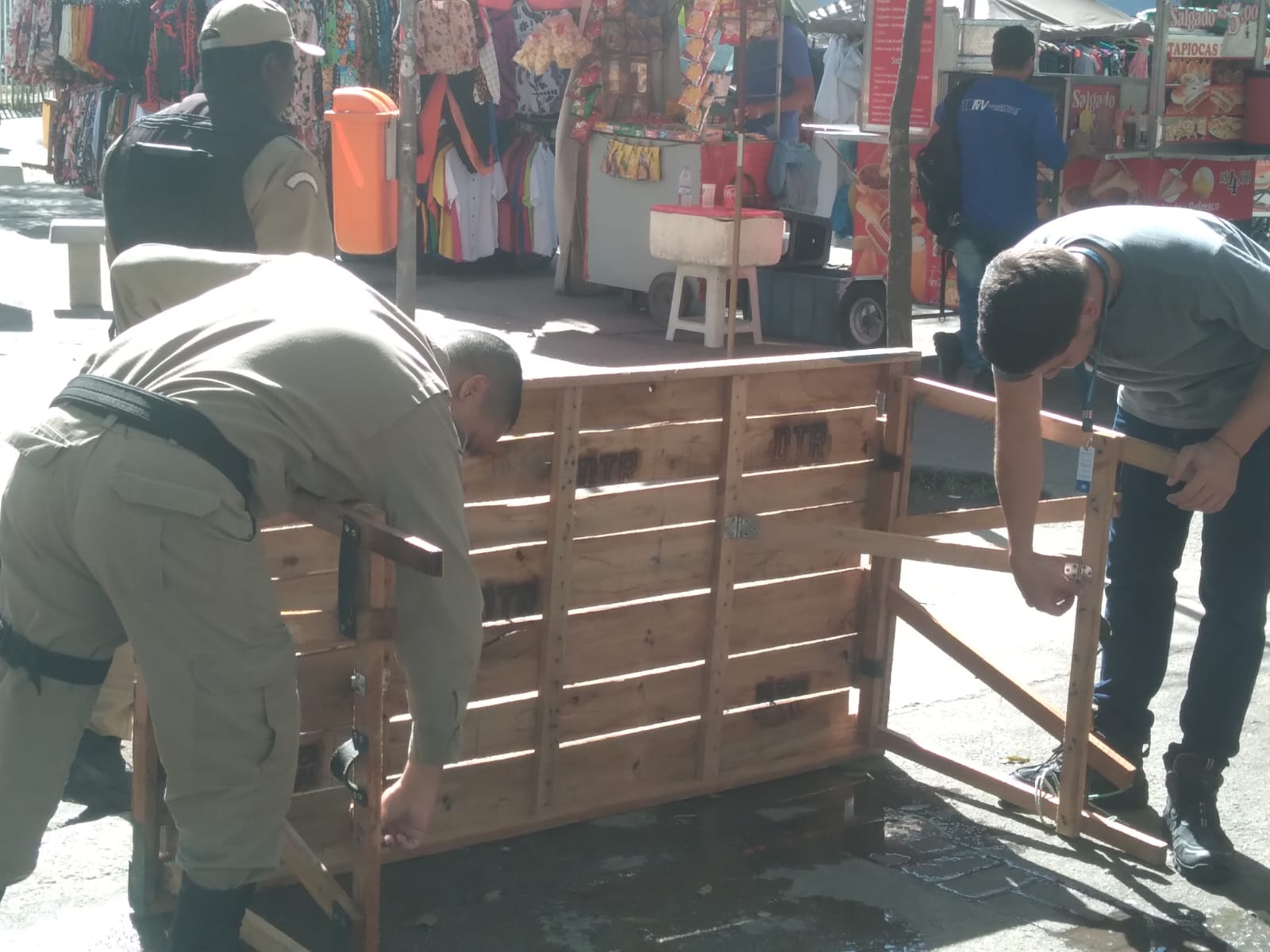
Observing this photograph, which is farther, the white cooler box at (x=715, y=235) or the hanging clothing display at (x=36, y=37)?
the hanging clothing display at (x=36, y=37)

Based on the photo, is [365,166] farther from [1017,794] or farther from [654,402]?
[1017,794]

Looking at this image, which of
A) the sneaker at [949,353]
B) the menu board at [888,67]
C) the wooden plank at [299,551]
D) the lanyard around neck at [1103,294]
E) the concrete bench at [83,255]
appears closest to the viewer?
the wooden plank at [299,551]

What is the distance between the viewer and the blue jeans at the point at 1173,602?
3.97 m

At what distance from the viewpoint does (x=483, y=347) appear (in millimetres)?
2859

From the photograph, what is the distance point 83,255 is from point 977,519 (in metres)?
8.84

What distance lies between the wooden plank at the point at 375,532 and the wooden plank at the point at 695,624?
140 cm

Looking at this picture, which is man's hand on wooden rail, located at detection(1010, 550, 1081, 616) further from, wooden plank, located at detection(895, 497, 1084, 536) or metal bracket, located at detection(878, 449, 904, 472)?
metal bracket, located at detection(878, 449, 904, 472)

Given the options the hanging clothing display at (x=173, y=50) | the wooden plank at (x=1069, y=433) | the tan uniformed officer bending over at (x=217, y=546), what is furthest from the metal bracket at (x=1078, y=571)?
the hanging clothing display at (x=173, y=50)

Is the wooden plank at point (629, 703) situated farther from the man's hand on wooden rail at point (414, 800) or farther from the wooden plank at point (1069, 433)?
the man's hand on wooden rail at point (414, 800)

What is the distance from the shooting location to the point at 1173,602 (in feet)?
13.9

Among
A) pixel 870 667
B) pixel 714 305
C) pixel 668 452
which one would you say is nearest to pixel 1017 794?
pixel 870 667

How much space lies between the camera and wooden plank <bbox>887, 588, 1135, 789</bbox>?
4180 mm

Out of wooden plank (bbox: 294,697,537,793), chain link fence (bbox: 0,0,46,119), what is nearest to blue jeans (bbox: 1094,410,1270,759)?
wooden plank (bbox: 294,697,537,793)

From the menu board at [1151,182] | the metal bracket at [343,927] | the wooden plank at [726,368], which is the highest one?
the menu board at [1151,182]
